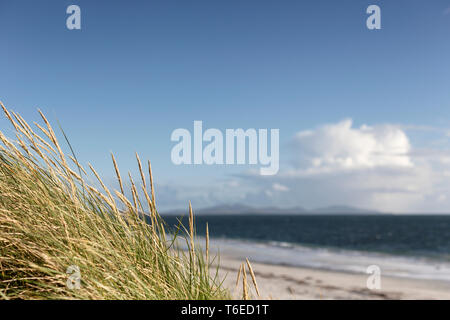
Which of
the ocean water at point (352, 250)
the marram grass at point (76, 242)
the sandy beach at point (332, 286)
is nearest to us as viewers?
the marram grass at point (76, 242)

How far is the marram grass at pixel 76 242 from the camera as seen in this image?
1835 mm

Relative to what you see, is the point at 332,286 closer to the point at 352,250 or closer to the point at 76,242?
the point at 76,242

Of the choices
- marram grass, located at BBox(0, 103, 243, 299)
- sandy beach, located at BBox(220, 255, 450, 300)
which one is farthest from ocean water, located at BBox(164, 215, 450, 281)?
sandy beach, located at BBox(220, 255, 450, 300)

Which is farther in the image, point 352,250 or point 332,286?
point 352,250

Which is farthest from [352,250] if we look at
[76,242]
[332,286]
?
[76,242]

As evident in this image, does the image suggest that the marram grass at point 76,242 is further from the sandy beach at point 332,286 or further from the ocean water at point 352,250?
the sandy beach at point 332,286

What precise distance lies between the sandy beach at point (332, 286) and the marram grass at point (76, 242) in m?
10.0

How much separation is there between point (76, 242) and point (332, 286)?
14.9 meters

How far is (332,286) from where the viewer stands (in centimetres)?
1486

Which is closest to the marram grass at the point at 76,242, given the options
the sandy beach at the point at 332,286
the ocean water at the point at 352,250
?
the ocean water at the point at 352,250

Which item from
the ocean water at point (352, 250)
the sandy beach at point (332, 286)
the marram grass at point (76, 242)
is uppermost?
Answer: the marram grass at point (76, 242)

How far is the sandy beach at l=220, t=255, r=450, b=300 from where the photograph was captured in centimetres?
1298

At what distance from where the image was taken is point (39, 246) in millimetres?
1977
